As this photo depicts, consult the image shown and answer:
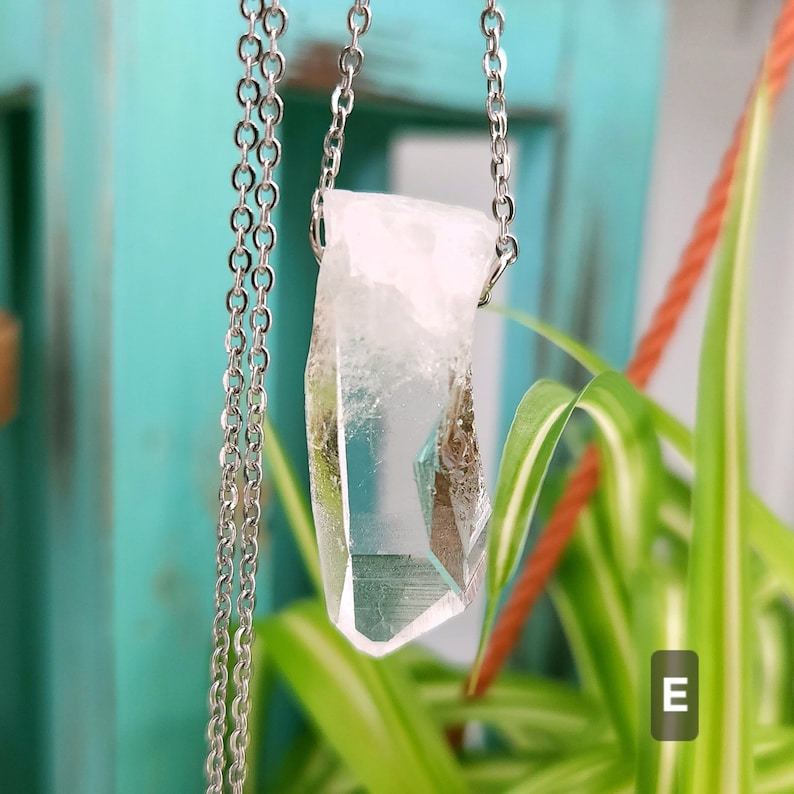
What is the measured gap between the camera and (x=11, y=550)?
57 centimetres

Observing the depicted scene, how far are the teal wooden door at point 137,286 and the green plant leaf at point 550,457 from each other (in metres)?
0.25

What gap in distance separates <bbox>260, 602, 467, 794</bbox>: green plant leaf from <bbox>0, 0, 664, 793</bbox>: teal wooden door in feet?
0.27

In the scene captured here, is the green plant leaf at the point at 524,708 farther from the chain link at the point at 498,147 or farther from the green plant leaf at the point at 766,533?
the chain link at the point at 498,147

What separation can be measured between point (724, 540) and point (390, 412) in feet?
0.70

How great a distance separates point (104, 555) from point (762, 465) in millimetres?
640

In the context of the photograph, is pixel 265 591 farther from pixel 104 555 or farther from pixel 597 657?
pixel 597 657

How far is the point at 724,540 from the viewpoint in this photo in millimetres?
384

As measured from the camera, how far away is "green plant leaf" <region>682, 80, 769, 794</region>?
37 cm

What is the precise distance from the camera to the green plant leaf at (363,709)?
17.4 inches

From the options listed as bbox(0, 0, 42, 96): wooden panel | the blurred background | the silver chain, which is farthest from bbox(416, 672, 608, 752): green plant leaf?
bbox(0, 0, 42, 96): wooden panel

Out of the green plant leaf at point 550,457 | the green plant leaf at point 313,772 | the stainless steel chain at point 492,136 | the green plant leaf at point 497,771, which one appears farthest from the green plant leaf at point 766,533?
the green plant leaf at point 313,772

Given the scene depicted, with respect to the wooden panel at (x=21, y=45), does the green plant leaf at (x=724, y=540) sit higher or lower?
lower

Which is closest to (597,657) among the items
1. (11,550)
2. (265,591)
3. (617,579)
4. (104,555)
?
(617,579)

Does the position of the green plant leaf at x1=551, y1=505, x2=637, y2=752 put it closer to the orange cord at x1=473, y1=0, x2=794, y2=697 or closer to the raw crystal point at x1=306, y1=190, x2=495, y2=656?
the orange cord at x1=473, y1=0, x2=794, y2=697
